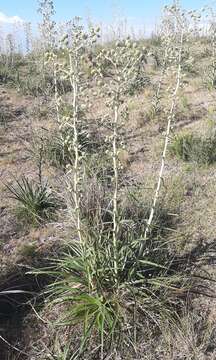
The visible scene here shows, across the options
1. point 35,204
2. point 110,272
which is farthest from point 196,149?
point 110,272

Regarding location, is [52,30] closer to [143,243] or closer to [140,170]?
[140,170]

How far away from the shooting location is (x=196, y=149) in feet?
23.6

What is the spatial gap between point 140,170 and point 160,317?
12.2ft

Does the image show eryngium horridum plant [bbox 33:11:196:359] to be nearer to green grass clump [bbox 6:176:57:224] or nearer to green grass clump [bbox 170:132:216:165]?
green grass clump [bbox 6:176:57:224]

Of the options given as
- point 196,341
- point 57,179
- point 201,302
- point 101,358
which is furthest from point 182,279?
point 57,179

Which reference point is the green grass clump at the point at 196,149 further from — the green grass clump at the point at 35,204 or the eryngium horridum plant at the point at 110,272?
the eryngium horridum plant at the point at 110,272

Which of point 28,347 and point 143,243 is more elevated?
point 143,243

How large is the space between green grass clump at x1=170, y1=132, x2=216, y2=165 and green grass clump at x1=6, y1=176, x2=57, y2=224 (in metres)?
2.50

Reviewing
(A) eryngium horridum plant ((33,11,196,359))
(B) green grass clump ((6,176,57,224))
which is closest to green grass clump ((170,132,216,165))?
(B) green grass clump ((6,176,57,224))

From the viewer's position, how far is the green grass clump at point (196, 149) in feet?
Answer: 23.4

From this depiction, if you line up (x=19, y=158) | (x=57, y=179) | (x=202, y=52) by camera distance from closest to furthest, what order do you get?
(x=57, y=179)
(x=19, y=158)
(x=202, y=52)

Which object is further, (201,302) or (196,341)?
(201,302)

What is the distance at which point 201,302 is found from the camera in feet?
13.5

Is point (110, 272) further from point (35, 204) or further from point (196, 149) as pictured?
point (196, 149)
